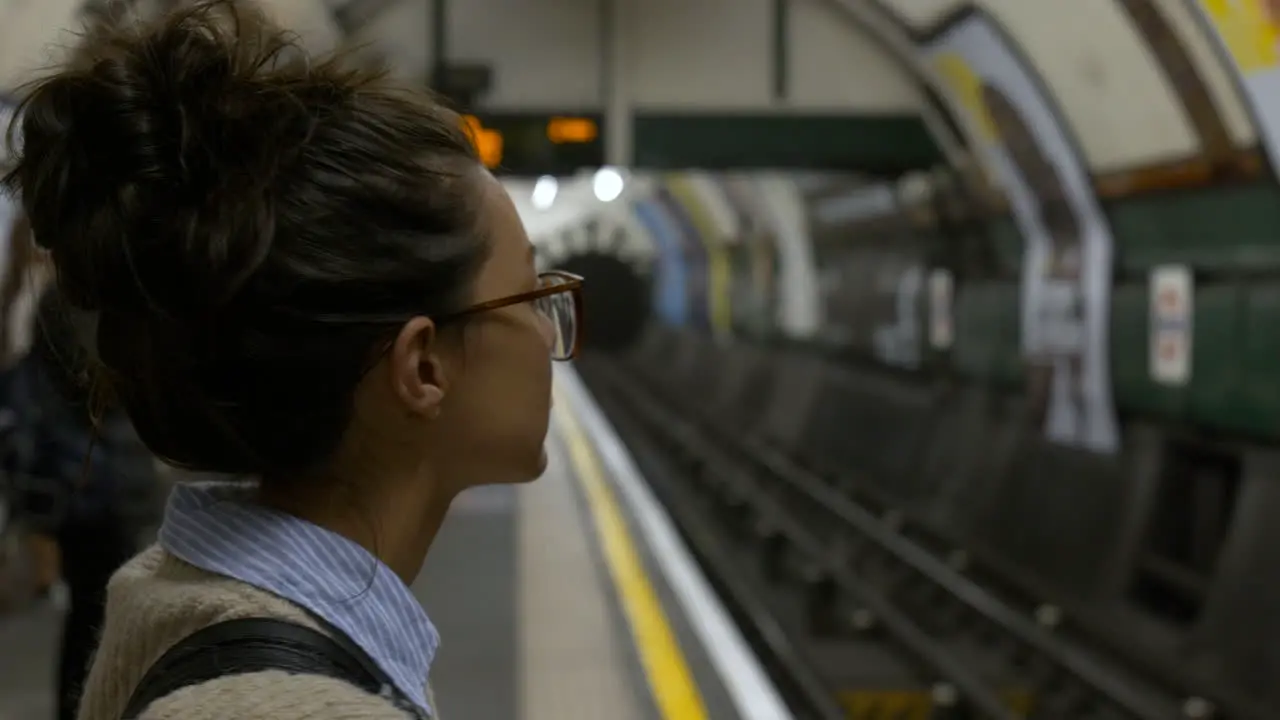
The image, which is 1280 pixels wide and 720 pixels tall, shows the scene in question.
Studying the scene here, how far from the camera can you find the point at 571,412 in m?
11.2

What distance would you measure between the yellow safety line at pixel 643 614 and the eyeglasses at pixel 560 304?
2.04 metres

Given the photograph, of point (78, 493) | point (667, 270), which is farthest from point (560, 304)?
point (667, 270)

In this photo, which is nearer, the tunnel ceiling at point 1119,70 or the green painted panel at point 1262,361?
the tunnel ceiling at point 1119,70

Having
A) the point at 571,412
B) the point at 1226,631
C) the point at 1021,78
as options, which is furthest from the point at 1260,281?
the point at 571,412

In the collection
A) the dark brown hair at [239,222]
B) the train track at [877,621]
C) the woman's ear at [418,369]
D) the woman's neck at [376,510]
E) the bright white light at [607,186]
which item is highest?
the bright white light at [607,186]

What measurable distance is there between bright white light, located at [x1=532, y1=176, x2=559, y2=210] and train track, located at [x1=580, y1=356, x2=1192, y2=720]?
4.09 metres

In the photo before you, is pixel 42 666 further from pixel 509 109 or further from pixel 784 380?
pixel 784 380

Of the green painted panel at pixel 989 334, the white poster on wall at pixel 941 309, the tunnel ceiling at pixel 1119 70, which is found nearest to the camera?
the tunnel ceiling at pixel 1119 70

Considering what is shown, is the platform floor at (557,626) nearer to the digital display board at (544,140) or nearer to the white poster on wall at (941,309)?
the digital display board at (544,140)

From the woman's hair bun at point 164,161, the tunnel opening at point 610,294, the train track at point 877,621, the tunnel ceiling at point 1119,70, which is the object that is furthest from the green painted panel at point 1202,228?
the tunnel opening at point 610,294

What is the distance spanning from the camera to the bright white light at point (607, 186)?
60.3 feet

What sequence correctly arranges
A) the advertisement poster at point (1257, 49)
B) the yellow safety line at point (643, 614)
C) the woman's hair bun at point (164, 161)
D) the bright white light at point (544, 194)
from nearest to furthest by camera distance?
the woman's hair bun at point (164, 161), the yellow safety line at point (643, 614), the advertisement poster at point (1257, 49), the bright white light at point (544, 194)

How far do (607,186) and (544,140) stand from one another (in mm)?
11876

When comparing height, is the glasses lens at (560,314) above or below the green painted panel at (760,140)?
below
